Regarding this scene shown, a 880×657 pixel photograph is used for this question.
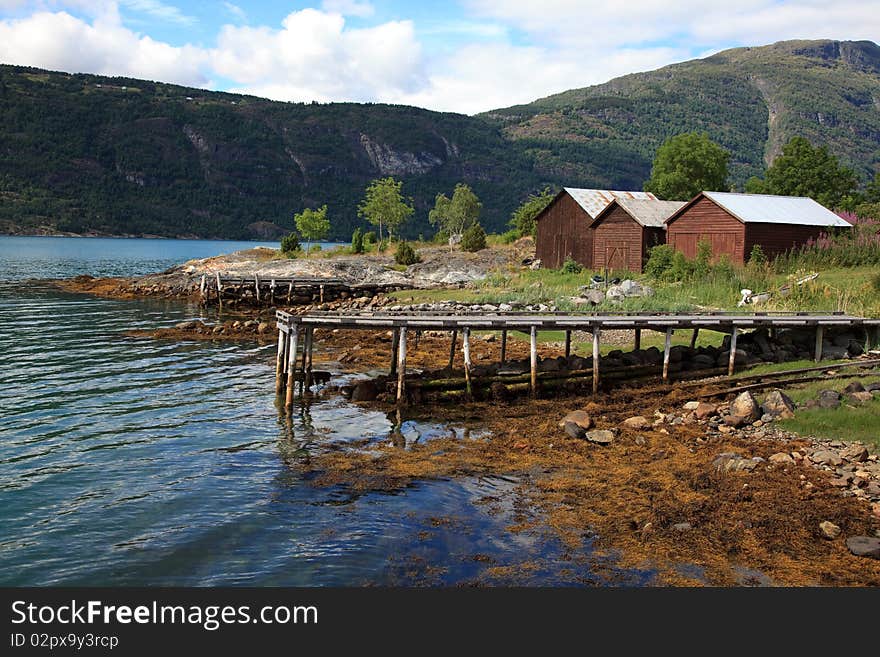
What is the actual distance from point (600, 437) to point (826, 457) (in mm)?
4751

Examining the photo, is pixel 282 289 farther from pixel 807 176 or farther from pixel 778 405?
pixel 807 176

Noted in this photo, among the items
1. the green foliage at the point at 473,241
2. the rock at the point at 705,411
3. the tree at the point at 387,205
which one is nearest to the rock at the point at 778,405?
the rock at the point at 705,411

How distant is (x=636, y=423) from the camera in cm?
1903

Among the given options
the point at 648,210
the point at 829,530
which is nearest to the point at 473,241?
the point at 648,210

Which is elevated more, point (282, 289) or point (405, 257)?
point (405, 257)

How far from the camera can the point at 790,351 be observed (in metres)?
26.2

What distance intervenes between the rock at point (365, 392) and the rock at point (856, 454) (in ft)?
41.2

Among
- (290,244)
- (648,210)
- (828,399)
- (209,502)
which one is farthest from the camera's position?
(290,244)

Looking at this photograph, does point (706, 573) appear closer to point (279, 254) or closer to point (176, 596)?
point (176, 596)

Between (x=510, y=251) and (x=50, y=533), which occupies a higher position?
(x=510, y=251)

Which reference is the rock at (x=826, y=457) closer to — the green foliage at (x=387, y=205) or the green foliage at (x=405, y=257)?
the green foliage at (x=405, y=257)

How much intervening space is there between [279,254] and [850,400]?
64.3 meters

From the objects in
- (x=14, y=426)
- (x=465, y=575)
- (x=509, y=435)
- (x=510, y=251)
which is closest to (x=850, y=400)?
(x=509, y=435)

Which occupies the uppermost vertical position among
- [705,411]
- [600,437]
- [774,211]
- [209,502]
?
[774,211]
